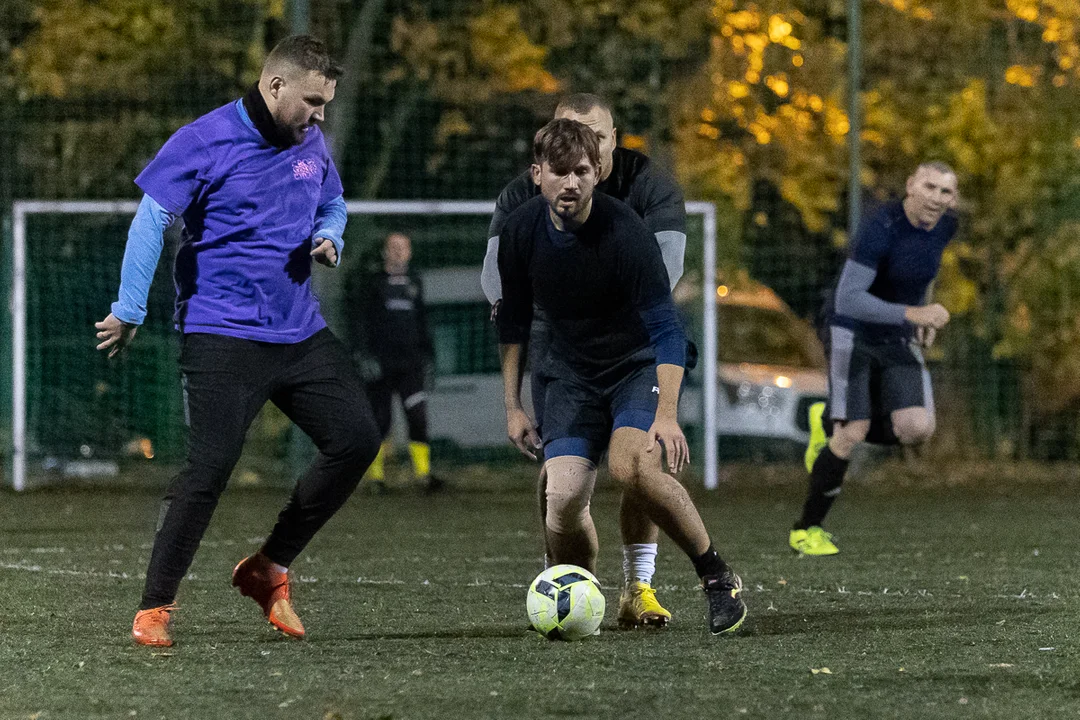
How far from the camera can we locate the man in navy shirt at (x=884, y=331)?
9773 millimetres

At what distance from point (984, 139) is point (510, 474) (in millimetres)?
5155

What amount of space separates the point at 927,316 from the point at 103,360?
8.44m

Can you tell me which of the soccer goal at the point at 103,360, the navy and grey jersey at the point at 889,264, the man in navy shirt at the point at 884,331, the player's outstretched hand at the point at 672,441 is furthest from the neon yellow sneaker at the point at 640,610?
the soccer goal at the point at 103,360

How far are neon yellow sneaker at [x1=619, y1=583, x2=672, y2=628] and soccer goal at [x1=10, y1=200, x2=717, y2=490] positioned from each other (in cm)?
891

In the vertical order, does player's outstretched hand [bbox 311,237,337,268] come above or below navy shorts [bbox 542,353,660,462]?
above

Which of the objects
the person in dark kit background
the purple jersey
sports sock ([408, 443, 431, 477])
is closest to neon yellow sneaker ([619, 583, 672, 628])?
the purple jersey

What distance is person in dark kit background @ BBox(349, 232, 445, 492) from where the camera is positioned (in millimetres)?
15031

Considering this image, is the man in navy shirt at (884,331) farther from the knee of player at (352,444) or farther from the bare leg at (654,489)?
the knee of player at (352,444)

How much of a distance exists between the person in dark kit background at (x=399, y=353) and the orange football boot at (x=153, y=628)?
865cm

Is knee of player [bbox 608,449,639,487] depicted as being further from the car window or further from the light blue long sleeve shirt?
the car window

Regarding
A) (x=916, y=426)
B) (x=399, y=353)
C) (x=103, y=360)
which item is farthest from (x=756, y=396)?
(x=916, y=426)

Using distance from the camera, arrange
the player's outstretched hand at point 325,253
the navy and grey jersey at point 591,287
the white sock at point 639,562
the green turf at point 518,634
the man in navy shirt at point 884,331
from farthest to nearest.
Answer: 1. the man in navy shirt at point 884,331
2. the white sock at point 639,562
3. the player's outstretched hand at point 325,253
4. the navy and grey jersey at point 591,287
5. the green turf at point 518,634

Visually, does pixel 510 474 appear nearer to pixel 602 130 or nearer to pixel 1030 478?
pixel 1030 478

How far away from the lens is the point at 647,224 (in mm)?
6719
